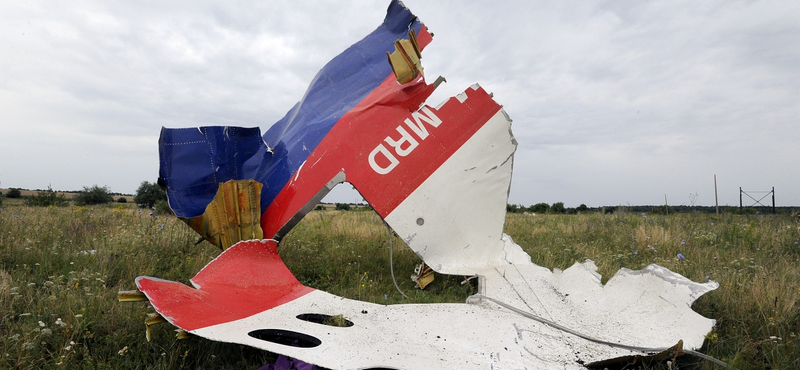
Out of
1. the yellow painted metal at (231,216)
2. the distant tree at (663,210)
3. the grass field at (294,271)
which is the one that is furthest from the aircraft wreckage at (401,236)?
the distant tree at (663,210)

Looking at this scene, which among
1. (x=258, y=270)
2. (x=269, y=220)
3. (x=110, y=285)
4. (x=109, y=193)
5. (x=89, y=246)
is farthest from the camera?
(x=109, y=193)

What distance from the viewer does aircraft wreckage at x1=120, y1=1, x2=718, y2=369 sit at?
2.08 meters

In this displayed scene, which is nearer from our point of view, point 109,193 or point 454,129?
point 454,129

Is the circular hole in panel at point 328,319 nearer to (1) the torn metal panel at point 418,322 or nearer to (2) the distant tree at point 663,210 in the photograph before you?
(1) the torn metal panel at point 418,322

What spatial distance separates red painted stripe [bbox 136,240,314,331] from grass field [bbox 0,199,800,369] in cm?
16

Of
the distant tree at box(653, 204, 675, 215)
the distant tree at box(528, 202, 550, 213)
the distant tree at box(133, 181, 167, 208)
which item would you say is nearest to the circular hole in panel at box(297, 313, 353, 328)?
the distant tree at box(653, 204, 675, 215)

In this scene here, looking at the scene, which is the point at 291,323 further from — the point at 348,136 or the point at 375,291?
the point at 348,136

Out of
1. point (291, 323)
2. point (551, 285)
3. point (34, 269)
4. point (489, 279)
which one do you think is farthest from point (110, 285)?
point (551, 285)

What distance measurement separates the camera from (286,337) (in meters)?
2.16

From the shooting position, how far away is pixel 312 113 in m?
3.86

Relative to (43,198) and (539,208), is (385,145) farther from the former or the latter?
(539,208)

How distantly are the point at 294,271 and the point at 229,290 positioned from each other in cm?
111

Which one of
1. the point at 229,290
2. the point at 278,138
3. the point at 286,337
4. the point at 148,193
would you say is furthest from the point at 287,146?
the point at 148,193

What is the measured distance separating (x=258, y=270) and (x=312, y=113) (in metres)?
1.59
